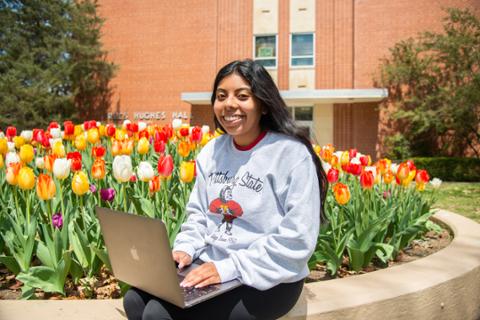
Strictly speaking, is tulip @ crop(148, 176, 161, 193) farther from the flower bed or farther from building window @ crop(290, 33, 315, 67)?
building window @ crop(290, 33, 315, 67)

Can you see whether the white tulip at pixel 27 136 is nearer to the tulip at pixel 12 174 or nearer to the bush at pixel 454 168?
the tulip at pixel 12 174

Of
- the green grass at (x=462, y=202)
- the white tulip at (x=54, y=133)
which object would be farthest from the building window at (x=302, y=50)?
the white tulip at (x=54, y=133)

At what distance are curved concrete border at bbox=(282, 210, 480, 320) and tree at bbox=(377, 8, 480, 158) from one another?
13.2 m

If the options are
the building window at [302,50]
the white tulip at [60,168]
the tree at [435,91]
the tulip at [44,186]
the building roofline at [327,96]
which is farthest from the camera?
the building window at [302,50]

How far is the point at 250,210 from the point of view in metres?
1.69

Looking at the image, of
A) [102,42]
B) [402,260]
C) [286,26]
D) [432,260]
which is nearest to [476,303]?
[432,260]

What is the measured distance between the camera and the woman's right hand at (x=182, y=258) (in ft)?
5.68

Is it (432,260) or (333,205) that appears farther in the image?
(333,205)

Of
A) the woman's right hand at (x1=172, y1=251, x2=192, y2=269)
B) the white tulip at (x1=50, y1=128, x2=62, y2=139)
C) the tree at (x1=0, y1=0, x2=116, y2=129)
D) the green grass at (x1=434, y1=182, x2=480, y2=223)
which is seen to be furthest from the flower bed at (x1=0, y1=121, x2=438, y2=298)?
the tree at (x1=0, y1=0, x2=116, y2=129)

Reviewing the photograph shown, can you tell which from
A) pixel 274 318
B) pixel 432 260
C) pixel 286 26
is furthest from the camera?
pixel 286 26

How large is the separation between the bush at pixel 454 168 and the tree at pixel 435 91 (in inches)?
73.9

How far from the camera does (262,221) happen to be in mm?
1683

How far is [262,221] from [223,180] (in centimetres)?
27

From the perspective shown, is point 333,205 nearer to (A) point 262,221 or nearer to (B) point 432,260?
→ (B) point 432,260
